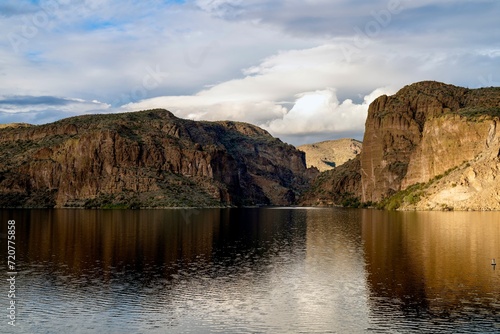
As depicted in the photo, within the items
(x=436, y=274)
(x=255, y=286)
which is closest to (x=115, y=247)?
(x=255, y=286)

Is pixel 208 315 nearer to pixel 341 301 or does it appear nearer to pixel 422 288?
pixel 341 301

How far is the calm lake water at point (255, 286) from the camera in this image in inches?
1848

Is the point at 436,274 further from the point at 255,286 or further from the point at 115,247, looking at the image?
the point at 115,247

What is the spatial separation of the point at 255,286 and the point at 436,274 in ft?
71.2

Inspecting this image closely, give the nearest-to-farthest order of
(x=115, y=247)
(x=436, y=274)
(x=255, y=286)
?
(x=255, y=286) < (x=436, y=274) < (x=115, y=247)

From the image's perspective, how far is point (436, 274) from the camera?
68688 mm

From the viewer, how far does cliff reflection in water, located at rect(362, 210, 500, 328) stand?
52344mm

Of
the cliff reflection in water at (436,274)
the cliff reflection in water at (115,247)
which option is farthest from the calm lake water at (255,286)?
the cliff reflection in water at (115,247)

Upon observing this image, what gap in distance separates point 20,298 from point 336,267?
38.6 m

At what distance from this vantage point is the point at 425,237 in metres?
112

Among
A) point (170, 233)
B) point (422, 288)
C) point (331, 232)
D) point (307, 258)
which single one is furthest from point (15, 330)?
point (331, 232)

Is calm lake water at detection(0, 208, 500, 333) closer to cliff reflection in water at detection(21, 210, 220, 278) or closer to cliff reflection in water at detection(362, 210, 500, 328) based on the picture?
cliff reflection in water at detection(362, 210, 500, 328)

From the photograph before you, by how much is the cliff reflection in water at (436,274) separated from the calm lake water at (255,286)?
13 centimetres

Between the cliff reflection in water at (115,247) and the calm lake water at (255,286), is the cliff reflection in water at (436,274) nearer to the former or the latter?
the calm lake water at (255,286)
